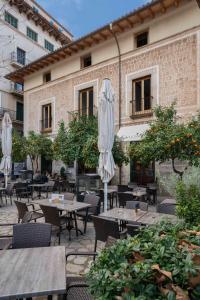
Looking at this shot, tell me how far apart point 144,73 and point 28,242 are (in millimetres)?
11730

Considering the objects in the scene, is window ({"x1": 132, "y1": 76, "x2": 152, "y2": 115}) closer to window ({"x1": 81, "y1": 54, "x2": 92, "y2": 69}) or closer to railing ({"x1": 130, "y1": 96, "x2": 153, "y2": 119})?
railing ({"x1": 130, "y1": 96, "x2": 153, "y2": 119})

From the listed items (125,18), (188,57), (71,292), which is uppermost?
(125,18)

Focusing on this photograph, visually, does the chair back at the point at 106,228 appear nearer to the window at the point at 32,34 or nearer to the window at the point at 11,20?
the window at the point at 11,20

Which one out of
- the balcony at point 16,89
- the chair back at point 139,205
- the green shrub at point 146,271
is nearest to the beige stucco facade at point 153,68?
the chair back at point 139,205

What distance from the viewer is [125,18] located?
12789mm

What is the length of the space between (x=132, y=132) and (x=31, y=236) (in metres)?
9.79

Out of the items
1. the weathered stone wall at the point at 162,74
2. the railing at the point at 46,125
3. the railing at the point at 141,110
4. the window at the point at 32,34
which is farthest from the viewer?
the window at the point at 32,34

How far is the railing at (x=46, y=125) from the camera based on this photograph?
59.6 ft

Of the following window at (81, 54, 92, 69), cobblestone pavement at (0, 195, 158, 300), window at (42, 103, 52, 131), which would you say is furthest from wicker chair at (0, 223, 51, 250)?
window at (42, 103, 52, 131)

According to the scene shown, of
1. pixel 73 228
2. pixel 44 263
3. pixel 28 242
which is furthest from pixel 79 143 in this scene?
pixel 44 263

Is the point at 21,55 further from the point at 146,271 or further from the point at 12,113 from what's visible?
the point at 146,271

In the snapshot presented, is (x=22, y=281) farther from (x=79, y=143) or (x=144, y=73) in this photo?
(x=144, y=73)

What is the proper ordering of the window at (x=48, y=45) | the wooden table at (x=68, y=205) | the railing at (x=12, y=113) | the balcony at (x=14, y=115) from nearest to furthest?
1. the wooden table at (x=68, y=205)
2. the railing at (x=12, y=113)
3. the balcony at (x=14, y=115)
4. the window at (x=48, y=45)

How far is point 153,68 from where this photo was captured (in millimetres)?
12789
